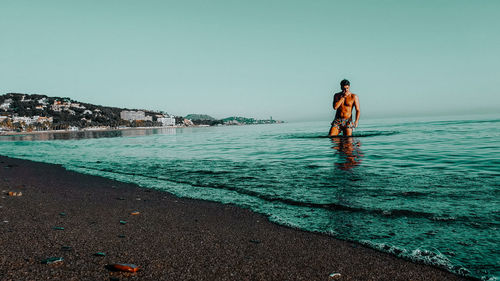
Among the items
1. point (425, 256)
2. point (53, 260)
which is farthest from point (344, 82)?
point (53, 260)

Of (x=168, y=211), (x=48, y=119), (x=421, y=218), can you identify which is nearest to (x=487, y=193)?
(x=421, y=218)

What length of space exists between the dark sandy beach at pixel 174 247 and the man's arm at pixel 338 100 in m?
15.1

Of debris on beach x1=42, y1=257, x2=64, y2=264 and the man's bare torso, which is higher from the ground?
the man's bare torso

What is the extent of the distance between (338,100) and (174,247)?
1740 cm

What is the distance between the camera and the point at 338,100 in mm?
19109

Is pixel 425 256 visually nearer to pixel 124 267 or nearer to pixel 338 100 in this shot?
pixel 124 267

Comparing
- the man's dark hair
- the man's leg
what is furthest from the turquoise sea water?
the man's leg

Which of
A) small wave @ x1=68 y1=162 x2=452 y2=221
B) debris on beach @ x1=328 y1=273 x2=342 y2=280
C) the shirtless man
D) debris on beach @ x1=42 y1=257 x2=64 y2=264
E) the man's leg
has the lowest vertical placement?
small wave @ x1=68 y1=162 x2=452 y2=221

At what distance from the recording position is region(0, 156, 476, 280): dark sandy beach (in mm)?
2832

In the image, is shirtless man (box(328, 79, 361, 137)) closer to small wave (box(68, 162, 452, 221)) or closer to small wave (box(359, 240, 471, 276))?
small wave (box(68, 162, 452, 221))

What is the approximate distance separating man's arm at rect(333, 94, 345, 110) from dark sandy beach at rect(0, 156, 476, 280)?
49.6 feet

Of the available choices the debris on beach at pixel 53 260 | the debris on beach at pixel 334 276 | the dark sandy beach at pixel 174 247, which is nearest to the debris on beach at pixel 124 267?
the dark sandy beach at pixel 174 247

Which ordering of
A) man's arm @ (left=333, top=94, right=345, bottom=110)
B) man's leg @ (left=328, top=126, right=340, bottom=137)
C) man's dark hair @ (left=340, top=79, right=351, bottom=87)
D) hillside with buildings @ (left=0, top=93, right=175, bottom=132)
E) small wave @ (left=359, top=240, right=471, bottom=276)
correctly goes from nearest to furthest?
small wave @ (left=359, top=240, right=471, bottom=276) < man's dark hair @ (left=340, top=79, right=351, bottom=87) < man's arm @ (left=333, top=94, right=345, bottom=110) < man's leg @ (left=328, top=126, right=340, bottom=137) < hillside with buildings @ (left=0, top=93, right=175, bottom=132)

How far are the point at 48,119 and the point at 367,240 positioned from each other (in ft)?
631
